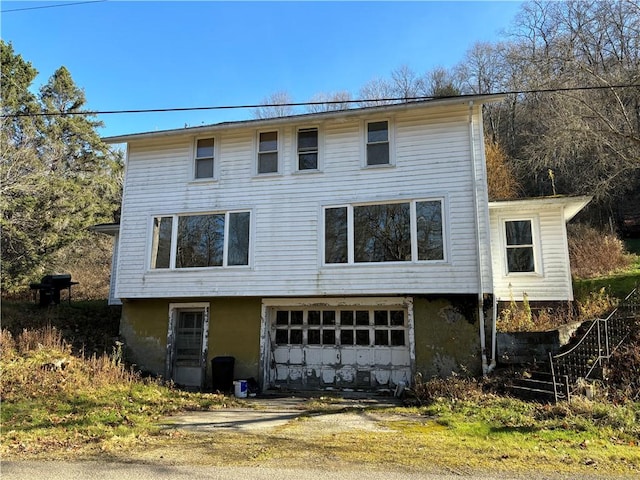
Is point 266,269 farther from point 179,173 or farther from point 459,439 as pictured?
point 459,439

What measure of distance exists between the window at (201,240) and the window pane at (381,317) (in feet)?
12.6

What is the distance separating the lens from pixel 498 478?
16.0 feet

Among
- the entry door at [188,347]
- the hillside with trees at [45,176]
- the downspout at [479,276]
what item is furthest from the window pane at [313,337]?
the hillside with trees at [45,176]

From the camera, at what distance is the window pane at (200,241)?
1267cm

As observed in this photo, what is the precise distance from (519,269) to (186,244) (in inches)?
377

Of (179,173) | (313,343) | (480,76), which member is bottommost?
(313,343)

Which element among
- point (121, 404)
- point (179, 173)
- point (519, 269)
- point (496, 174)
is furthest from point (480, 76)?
point (121, 404)

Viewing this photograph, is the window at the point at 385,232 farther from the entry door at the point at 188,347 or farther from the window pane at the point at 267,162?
the entry door at the point at 188,347

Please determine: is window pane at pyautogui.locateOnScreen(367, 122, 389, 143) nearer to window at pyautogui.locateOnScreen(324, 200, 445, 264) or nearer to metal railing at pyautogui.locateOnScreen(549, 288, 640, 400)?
window at pyautogui.locateOnScreen(324, 200, 445, 264)

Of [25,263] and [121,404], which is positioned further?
[25,263]

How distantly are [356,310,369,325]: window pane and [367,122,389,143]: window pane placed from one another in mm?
4782

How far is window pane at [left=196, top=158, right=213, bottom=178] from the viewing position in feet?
43.7

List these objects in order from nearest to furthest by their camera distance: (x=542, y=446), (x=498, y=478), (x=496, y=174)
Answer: (x=498, y=478)
(x=542, y=446)
(x=496, y=174)

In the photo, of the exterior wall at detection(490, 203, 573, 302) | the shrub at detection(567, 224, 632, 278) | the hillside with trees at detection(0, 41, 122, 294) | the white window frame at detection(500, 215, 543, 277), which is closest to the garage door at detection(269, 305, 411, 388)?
the exterior wall at detection(490, 203, 573, 302)
